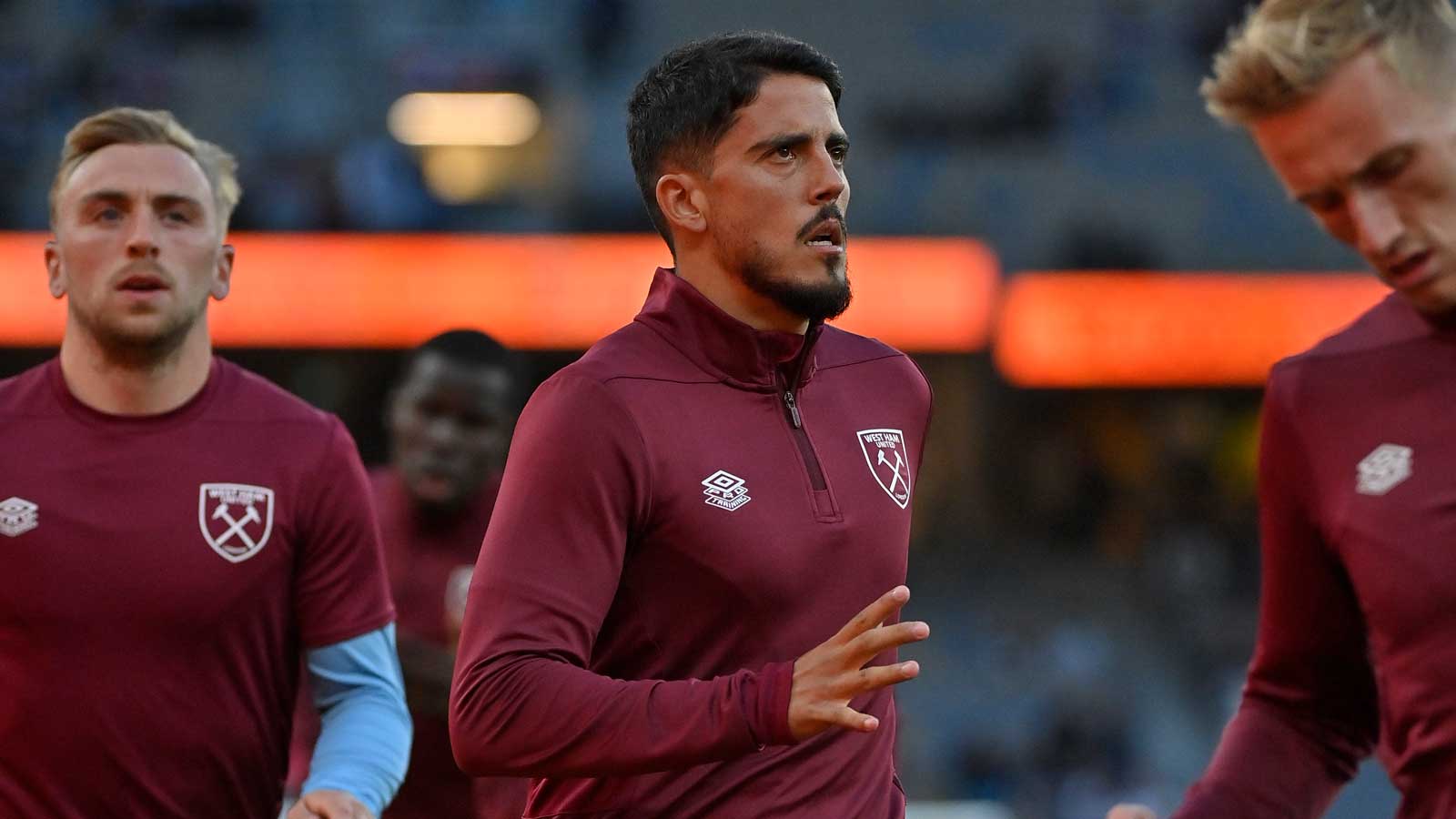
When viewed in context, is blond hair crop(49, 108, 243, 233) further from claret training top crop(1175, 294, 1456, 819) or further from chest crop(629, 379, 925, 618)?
claret training top crop(1175, 294, 1456, 819)

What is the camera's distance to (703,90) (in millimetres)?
3312

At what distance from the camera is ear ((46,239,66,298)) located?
417cm

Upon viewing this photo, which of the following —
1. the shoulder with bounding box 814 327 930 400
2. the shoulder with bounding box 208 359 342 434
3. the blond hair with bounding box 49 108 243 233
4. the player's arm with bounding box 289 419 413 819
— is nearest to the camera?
the shoulder with bounding box 814 327 930 400

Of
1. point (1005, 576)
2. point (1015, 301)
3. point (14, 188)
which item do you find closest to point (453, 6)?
point (14, 188)

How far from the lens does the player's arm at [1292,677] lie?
3115 millimetres

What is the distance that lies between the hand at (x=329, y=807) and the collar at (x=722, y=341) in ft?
3.92

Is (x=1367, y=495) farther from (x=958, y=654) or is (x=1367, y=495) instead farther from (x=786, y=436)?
(x=958, y=654)

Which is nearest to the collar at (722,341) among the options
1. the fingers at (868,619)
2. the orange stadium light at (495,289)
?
the fingers at (868,619)

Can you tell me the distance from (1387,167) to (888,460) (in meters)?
1.03

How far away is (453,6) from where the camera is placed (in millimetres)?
18031

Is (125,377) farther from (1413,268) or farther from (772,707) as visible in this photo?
(1413,268)

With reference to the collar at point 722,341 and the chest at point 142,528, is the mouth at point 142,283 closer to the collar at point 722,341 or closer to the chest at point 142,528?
the chest at point 142,528

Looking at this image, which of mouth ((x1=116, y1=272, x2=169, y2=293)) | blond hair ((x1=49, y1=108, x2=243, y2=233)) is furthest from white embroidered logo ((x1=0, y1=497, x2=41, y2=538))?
blond hair ((x1=49, y1=108, x2=243, y2=233))

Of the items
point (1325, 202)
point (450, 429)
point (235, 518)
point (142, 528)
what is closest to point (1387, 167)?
point (1325, 202)
